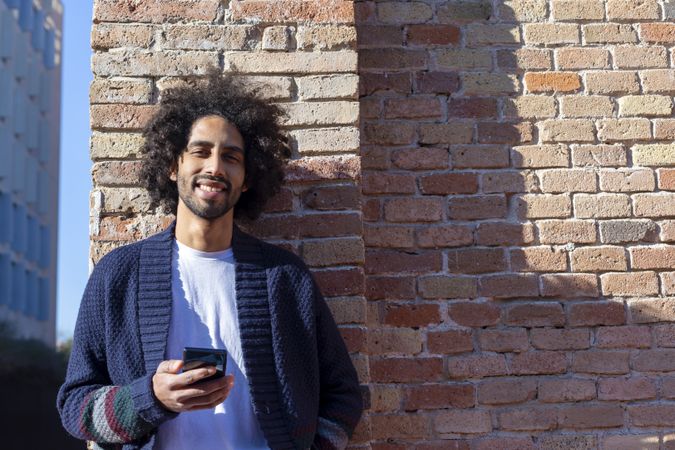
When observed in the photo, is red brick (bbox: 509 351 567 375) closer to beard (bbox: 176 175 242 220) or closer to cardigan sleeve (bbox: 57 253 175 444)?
beard (bbox: 176 175 242 220)

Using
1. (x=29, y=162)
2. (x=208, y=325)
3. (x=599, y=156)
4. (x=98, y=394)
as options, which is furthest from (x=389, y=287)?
(x=29, y=162)

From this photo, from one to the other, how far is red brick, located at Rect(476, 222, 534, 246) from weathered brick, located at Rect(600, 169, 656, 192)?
37 centimetres

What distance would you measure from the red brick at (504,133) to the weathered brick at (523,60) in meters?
0.24

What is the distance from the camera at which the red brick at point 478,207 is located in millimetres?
3590

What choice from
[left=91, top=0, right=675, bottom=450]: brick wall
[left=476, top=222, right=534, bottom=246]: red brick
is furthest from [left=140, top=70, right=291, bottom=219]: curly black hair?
[left=476, top=222, right=534, bottom=246]: red brick

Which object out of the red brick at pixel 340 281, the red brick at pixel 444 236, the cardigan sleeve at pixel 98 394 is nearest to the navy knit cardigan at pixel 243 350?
the cardigan sleeve at pixel 98 394

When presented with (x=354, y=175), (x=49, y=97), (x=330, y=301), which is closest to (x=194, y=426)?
(x=330, y=301)

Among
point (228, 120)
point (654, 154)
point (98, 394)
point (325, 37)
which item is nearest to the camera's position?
point (98, 394)

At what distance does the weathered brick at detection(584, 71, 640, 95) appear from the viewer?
3.74m

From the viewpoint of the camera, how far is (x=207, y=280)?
2.91 m

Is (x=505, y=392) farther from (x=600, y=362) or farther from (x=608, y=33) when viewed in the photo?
(x=608, y=33)

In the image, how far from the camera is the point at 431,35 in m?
3.73

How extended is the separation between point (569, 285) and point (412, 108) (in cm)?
93

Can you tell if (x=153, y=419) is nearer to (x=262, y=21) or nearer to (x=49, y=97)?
(x=262, y=21)
